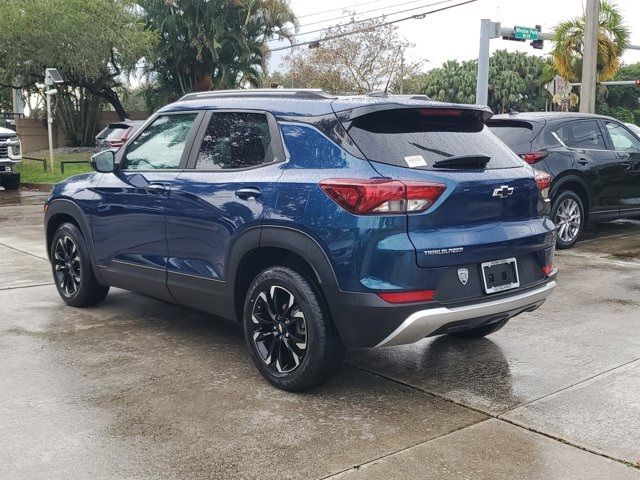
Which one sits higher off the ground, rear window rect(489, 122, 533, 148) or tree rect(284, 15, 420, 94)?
tree rect(284, 15, 420, 94)

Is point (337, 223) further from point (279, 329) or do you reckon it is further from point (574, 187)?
point (574, 187)

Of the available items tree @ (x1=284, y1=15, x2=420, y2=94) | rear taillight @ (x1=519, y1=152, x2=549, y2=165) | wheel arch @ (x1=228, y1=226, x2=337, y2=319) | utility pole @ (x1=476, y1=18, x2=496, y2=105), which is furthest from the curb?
tree @ (x1=284, y1=15, x2=420, y2=94)

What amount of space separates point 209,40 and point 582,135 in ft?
94.2

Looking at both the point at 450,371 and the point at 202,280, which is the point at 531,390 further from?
the point at 202,280

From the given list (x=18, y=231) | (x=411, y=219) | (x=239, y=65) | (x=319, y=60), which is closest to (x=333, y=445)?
(x=411, y=219)

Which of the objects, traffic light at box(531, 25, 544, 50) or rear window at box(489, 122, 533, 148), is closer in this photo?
rear window at box(489, 122, 533, 148)

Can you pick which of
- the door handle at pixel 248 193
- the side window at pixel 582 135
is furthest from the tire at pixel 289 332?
the side window at pixel 582 135

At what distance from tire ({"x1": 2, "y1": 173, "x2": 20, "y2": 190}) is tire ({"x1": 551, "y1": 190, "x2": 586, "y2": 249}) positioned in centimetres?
1419

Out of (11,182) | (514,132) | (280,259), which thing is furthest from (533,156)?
(11,182)

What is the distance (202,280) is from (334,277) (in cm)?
120

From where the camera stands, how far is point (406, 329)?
394 cm

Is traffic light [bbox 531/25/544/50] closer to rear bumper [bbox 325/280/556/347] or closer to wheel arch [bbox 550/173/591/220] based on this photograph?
wheel arch [bbox 550/173/591/220]

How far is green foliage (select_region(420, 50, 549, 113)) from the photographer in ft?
198

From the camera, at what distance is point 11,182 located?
18875 mm
